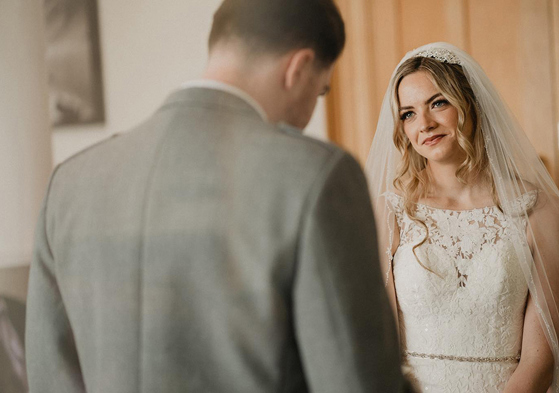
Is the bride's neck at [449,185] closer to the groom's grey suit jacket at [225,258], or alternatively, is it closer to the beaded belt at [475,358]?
the beaded belt at [475,358]

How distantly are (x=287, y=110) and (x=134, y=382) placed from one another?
1.39ft

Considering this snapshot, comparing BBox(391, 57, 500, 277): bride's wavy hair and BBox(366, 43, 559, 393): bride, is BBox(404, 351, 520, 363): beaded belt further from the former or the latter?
BBox(391, 57, 500, 277): bride's wavy hair

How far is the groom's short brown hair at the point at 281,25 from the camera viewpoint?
718 mm

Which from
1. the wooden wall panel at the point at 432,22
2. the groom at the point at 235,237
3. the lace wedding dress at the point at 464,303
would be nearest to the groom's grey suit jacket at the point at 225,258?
the groom at the point at 235,237

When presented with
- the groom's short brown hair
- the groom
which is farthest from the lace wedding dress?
the groom's short brown hair

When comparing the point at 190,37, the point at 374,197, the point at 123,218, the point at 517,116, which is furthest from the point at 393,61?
the point at 123,218

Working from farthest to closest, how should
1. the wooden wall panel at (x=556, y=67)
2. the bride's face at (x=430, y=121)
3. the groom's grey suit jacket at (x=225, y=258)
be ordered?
the wooden wall panel at (x=556, y=67) → the bride's face at (x=430, y=121) → the groom's grey suit jacket at (x=225, y=258)

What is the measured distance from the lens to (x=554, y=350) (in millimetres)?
1565

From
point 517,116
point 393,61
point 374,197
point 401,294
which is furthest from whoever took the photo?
point 393,61

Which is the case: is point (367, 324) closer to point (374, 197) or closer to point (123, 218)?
point (123, 218)

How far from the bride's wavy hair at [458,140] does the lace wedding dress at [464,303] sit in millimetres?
54

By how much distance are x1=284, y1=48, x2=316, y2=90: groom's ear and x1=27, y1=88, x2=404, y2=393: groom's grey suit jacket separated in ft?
0.22

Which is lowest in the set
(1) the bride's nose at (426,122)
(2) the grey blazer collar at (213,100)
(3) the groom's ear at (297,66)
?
(1) the bride's nose at (426,122)

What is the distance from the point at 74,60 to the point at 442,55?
1.08m
